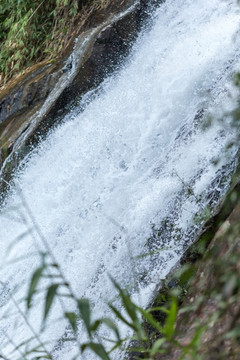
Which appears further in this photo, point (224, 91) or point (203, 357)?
point (224, 91)

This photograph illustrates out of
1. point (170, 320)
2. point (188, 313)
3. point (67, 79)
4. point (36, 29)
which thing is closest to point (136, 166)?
point (67, 79)

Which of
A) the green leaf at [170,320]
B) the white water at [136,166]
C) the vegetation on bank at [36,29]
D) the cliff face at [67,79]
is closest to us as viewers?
the green leaf at [170,320]

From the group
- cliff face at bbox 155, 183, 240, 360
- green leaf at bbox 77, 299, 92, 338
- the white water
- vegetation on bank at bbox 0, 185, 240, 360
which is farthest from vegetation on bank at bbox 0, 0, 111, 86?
green leaf at bbox 77, 299, 92, 338

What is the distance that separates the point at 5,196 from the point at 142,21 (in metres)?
2.73

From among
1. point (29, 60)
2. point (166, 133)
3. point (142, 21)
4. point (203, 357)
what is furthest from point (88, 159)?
point (203, 357)

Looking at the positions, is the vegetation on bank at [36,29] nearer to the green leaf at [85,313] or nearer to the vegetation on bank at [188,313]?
the vegetation on bank at [188,313]

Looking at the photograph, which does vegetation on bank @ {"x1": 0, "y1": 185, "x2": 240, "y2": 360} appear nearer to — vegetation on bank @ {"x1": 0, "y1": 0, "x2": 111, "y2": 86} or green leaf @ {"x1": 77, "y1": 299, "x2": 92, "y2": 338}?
green leaf @ {"x1": 77, "y1": 299, "x2": 92, "y2": 338}

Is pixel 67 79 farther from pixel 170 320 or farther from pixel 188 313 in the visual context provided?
pixel 170 320

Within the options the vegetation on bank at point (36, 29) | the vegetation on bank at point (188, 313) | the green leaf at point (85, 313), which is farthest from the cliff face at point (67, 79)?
the green leaf at point (85, 313)

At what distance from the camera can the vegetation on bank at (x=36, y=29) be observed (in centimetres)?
728

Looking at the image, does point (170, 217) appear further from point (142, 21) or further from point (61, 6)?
point (61, 6)

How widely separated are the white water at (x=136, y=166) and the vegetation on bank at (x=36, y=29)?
1.45m

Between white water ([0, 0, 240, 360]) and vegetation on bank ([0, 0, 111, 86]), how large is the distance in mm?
1453

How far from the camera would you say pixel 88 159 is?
17.6 ft
